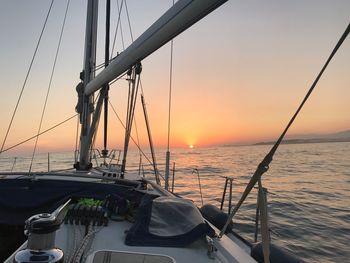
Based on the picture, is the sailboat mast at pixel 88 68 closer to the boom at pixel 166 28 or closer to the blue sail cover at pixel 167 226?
the boom at pixel 166 28

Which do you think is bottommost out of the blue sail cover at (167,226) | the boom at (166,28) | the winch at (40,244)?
the blue sail cover at (167,226)

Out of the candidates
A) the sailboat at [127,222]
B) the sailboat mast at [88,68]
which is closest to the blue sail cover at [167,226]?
the sailboat at [127,222]

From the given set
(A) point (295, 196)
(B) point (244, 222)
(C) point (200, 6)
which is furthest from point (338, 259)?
(A) point (295, 196)

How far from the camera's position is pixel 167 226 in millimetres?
2807

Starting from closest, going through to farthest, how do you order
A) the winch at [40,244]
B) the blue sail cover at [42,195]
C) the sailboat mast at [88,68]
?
the winch at [40,244] → the blue sail cover at [42,195] → the sailboat mast at [88,68]

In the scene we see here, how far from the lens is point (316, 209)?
36.0ft

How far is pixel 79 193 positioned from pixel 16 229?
963 mm

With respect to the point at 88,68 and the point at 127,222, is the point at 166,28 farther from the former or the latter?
the point at 88,68

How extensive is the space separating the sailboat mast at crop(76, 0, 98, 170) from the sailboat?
2902 mm

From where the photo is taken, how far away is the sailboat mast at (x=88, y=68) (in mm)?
7523

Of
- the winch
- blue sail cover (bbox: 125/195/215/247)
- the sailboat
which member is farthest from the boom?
the winch

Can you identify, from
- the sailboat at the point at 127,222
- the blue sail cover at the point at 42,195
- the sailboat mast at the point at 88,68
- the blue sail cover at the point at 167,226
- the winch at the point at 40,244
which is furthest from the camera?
the sailboat mast at the point at 88,68

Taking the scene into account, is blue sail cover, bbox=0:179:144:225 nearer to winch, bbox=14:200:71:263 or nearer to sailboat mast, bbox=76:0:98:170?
winch, bbox=14:200:71:263

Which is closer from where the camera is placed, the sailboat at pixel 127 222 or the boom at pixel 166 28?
the sailboat at pixel 127 222
